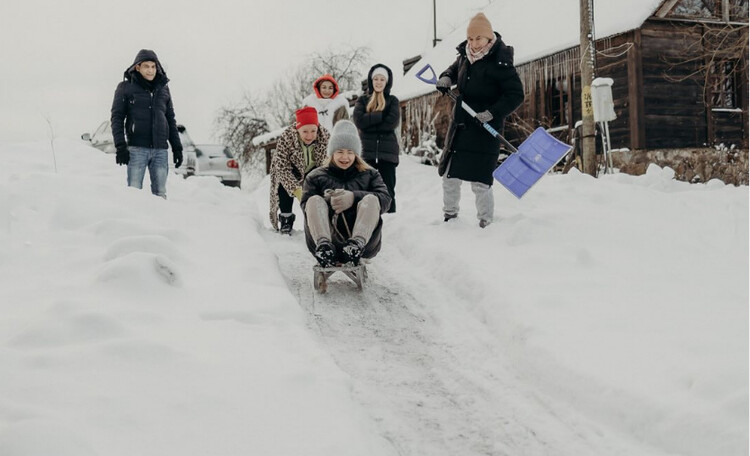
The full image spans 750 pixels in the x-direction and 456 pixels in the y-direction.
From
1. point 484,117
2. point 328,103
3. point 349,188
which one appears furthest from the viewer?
point 328,103

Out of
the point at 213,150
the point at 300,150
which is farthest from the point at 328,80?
the point at 213,150

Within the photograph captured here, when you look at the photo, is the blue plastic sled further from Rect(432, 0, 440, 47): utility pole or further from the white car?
Rect(432, 0, 440, 47): utility pole

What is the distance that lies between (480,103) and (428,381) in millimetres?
3741

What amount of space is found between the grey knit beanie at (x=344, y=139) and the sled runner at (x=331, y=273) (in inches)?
39.3

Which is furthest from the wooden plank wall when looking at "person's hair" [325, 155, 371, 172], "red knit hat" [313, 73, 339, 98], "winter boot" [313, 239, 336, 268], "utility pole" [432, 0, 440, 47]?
"utility pole" [432, 0, 440, 47]

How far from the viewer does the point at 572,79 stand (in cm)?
1659

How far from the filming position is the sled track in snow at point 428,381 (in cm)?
281

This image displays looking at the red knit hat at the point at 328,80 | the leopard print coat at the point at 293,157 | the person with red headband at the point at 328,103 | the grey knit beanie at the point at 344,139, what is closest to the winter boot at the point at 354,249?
the grey knit beanie at the point at 344,139

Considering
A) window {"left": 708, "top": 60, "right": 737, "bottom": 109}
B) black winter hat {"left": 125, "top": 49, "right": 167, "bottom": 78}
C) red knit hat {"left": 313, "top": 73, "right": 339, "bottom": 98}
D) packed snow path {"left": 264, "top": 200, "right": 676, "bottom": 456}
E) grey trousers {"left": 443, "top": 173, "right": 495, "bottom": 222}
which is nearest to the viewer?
packed snow path {"left": 264, "top": 200, "right": 676, "bottom": 456}

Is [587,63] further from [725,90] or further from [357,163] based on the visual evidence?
[725,90]

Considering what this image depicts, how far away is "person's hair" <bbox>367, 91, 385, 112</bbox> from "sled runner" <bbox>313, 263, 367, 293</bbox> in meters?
3.04

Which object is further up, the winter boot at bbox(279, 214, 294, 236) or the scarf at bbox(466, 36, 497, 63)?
the scarf at bbox(466, 36, 497, 63)

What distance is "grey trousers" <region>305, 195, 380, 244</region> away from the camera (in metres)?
4.90

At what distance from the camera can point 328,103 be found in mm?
8766
